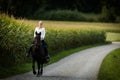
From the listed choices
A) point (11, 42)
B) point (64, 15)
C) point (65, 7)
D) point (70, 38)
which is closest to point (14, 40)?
point (11, 42)

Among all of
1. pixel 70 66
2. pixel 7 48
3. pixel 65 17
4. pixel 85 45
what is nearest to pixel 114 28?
pixel 65 17

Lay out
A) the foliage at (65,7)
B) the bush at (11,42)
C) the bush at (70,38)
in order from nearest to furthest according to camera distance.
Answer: the bush at (11,42), the bush at (70,38), the foliage at (65,7)

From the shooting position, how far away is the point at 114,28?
67562 millimetres

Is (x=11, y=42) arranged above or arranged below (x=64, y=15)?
above

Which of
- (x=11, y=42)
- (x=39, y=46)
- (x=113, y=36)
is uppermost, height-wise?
(x=39, y=46)

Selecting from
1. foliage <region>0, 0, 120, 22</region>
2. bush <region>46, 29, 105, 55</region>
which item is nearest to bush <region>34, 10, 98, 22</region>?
foliage <region>0, 0, 120, 22</region>

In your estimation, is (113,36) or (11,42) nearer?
(11,42)

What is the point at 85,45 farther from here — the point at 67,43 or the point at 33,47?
the point at 33,47

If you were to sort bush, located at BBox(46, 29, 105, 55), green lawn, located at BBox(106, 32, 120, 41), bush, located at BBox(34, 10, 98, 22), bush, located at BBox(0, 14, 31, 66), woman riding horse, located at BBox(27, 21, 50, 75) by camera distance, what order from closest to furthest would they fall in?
woman riding horse, located at BBox(27, 21, 50, 75)
bush, located at BBox(0, 14, 31, 66)
bush, located at BBox(46, 29, 105, 55)
green lawn, located at BBox(106, 32, 120, 41)
bush, located at BBox(34, 10, 98, 22)

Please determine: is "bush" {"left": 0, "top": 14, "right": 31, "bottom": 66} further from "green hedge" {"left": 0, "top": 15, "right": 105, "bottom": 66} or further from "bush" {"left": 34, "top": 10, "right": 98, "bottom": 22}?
"bush" {"left": 34, "top": 10, "right": 98, "bottom": 22}

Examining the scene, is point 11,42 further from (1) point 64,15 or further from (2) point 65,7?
(2) point 65,7

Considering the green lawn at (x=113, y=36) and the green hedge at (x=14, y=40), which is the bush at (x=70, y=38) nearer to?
the green hedge at (x=14, y=40)

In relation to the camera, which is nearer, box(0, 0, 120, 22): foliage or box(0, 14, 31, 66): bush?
box(0, 14, 31, 66): bush

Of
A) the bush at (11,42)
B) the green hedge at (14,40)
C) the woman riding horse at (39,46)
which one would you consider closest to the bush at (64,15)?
the green hedge at (14,40)
